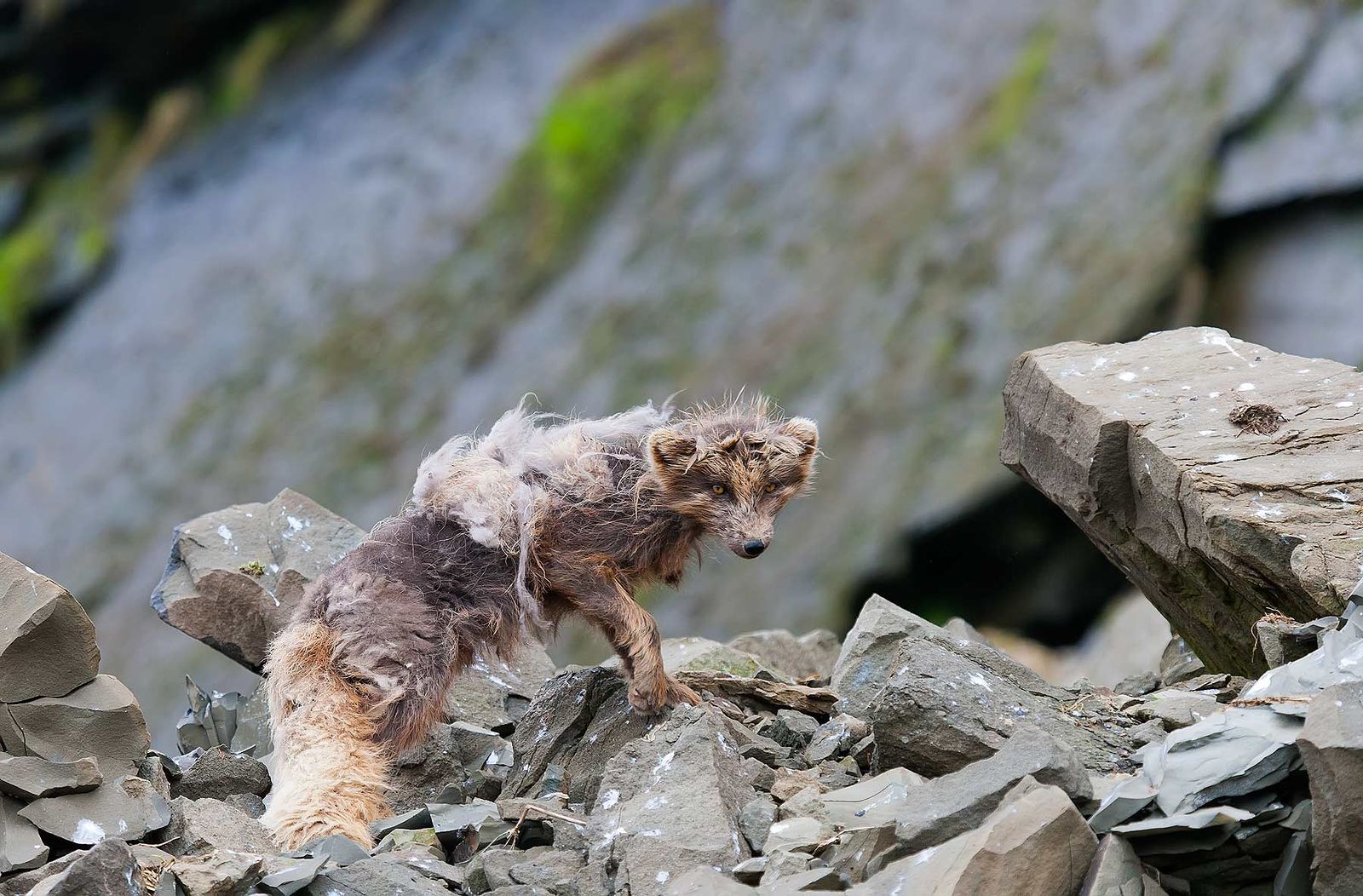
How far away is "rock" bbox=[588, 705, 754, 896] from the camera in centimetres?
480

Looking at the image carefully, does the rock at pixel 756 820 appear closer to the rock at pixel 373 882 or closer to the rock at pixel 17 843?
the rock at pixel 373 882

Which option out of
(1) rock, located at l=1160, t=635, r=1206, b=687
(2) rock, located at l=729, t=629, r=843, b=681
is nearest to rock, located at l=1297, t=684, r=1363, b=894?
(1) rock, located at l=1160, t=635, r=1206, b=687

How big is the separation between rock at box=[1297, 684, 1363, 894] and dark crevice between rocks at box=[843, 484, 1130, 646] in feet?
40.0

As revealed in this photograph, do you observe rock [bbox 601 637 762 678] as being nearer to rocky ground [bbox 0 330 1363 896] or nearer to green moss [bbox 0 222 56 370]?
rocky ground [bbox 0 330 1363 896]

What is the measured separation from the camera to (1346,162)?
50.1 ft

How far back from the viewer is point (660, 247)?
21266 millimetres

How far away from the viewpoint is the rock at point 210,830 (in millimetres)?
5277

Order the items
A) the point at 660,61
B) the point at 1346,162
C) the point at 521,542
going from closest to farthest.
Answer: the point at 521,542, the point at 1346,162, the point at 660,61

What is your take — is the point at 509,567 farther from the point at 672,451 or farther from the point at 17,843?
the point at 17,843

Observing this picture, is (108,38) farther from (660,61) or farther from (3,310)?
(660,61)

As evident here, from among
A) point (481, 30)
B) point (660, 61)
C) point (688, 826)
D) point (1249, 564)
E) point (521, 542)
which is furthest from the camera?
point (481, 30)

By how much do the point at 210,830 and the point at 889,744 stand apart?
2491 millimetres

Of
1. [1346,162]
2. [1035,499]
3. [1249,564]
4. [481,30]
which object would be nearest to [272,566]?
[1249,564]

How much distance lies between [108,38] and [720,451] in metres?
22.4
